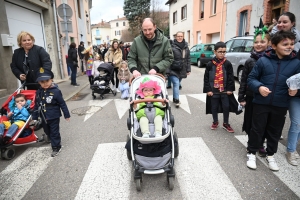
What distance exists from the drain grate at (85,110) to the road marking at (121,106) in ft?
1.93

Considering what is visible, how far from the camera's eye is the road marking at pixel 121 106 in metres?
6.10

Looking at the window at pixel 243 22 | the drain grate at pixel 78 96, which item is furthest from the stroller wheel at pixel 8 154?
the window at pixel 243 22

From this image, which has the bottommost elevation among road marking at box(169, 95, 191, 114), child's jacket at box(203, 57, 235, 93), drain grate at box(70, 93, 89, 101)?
drain grate at box(70, 93, 89, 101)

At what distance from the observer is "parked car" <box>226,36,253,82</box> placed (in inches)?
339

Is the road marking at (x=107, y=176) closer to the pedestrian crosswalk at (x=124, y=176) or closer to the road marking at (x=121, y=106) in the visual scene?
the pedestrian crosswalk at (x=124, y=176)

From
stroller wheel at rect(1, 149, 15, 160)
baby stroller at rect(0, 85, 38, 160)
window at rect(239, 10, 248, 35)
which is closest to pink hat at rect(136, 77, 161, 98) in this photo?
baby stroller at rect(0, 85, 38, 160)

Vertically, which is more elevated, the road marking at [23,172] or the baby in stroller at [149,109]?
the baby in stroller at [149,109]

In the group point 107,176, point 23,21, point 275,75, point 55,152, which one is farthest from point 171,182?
point 23,21

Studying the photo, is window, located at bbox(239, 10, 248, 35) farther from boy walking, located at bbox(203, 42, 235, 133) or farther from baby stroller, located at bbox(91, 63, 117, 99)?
boy walking, located at bbox(203, 42, 235, 133)

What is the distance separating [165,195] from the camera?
8.85ft

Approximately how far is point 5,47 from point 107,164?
20.7ft

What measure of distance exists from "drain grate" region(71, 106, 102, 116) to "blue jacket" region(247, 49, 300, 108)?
450 cm

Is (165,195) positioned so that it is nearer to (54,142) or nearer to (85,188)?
(85,188)

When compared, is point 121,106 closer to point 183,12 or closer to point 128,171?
point 128,171
